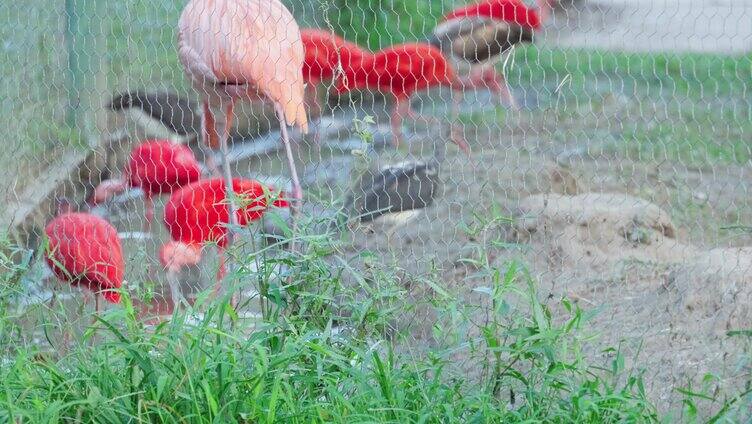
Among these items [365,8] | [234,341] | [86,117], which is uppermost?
[365,8]

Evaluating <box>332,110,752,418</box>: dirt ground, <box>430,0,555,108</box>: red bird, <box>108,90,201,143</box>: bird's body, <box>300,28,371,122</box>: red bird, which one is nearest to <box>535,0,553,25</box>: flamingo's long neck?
<box>430,0,555,108</box>: red bird

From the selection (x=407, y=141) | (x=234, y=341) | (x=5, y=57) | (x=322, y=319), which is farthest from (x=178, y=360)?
(x=5, y=57)

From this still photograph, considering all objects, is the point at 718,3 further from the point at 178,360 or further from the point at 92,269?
the point at 92,269

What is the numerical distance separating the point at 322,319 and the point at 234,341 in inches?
7.6

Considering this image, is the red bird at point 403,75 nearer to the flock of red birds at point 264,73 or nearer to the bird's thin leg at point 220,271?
the flock of red birds at point 264,73

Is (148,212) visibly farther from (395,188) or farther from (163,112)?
(395,188)

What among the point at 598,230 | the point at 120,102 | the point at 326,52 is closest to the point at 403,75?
the point at 326,52

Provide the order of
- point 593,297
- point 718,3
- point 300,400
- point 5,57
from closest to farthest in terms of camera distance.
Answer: point 300,400
point 718,3
point 593,297
point 5,57

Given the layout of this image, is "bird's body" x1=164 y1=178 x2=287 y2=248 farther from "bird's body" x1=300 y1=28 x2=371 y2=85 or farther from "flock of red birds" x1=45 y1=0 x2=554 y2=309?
"bird's body" x1=300 y1=28 x2=371 y2=85

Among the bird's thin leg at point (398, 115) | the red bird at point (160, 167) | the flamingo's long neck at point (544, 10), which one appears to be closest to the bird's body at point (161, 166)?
the red bird at point (160, 167)

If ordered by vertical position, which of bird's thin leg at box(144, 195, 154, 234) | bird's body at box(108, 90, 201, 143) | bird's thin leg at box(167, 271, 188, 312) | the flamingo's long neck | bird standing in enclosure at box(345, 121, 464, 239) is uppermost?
the flamingo's long neck

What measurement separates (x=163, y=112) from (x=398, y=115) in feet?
2.39

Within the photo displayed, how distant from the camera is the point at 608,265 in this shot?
9.41 feet

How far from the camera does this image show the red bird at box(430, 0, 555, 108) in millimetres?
2666
